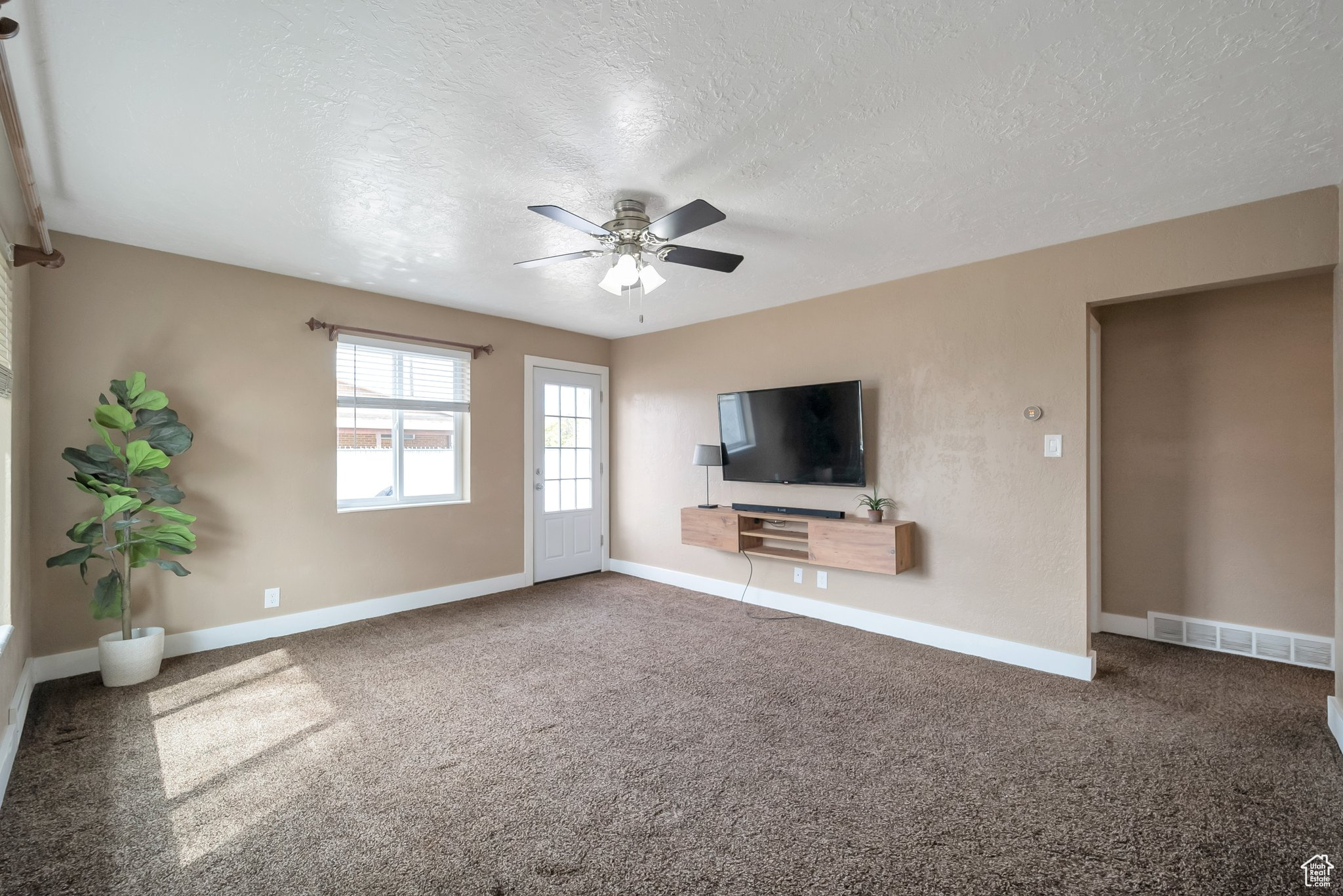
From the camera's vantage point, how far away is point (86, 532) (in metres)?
3.02

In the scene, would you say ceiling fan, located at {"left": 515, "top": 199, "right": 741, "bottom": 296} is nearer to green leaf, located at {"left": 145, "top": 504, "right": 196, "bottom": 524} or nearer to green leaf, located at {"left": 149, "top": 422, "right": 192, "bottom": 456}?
green leaf, located at {"left": 149, "top": 422, "right": 192, "bottom": 456}

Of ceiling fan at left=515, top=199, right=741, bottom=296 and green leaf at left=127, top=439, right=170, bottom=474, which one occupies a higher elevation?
ceiling fan at left=515, top=199, right=741, bottom=296

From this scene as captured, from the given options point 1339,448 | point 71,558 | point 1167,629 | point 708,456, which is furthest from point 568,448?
point 1339,448

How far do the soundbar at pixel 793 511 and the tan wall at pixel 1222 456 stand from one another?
1839mm

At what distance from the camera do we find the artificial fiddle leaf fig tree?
3023 millimetres

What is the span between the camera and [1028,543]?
3.43 meters

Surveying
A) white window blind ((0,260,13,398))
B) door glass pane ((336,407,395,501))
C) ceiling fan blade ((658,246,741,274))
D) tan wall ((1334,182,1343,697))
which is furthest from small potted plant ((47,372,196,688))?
tan wall ((1334,182,1343,697))

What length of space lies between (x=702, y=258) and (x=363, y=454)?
9.94ft

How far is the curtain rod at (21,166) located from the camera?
1.71 meters

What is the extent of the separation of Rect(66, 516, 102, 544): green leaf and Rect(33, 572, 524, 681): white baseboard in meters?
0.69

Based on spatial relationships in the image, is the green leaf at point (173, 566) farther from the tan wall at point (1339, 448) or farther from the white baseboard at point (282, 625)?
the tan wall at point (1339, 448)

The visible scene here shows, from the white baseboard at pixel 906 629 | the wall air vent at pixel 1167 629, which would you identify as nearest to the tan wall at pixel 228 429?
the white baseboard at pixel 906 629

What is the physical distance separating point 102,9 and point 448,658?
122 inches

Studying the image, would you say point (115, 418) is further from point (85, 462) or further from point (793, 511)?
point (793, 511)
